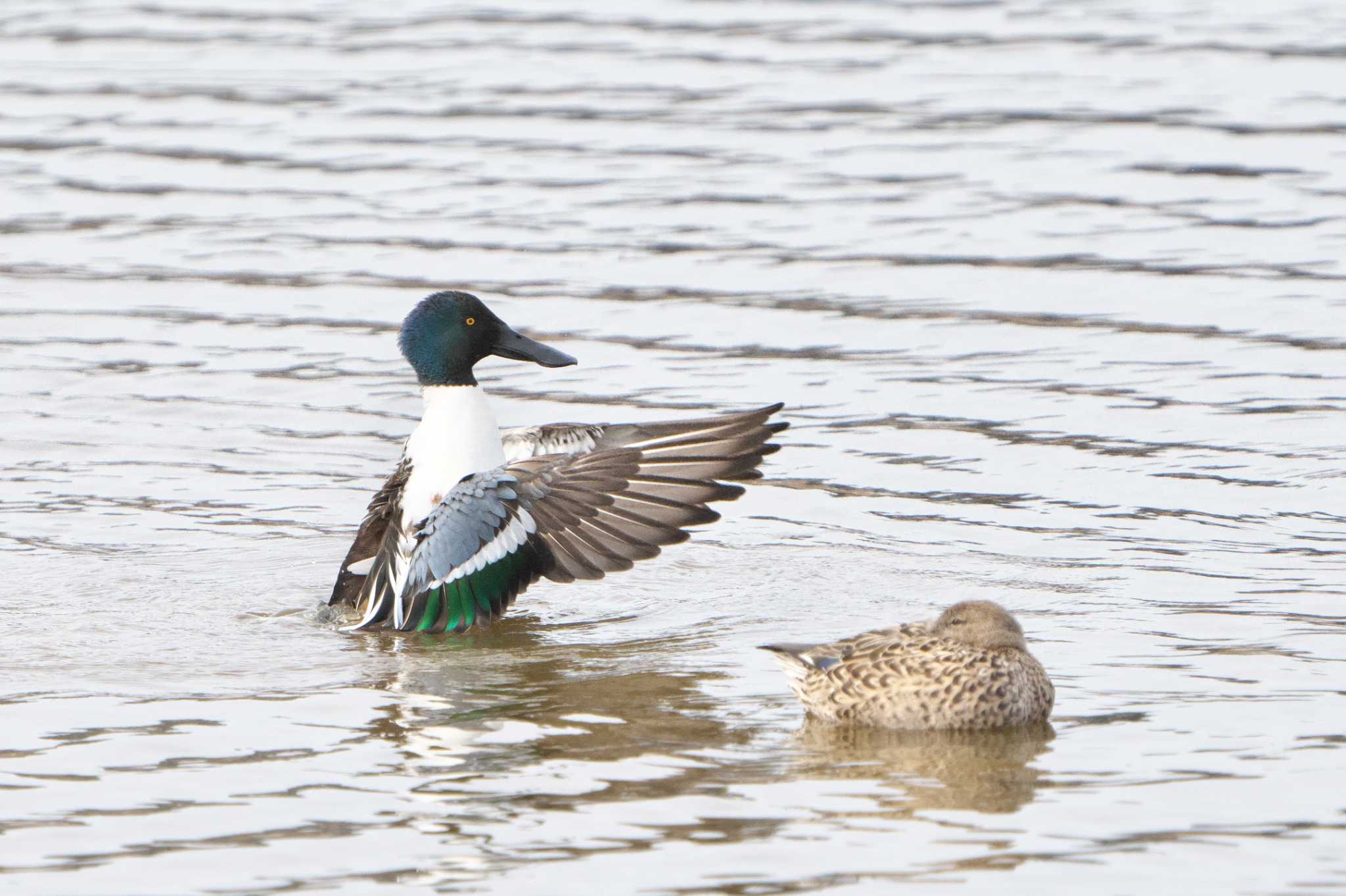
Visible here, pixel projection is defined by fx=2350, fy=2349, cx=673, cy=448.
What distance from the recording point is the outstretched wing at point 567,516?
813 centimetres

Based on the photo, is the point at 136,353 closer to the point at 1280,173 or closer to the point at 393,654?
the point at 393,654

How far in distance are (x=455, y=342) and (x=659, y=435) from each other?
1347mm

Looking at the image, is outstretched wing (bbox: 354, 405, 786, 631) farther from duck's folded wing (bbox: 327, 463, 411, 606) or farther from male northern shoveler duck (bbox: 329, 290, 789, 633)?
duck's folded wing (bbox: 327, 463, 411, 606)

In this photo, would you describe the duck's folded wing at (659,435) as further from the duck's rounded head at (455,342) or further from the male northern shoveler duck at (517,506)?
the duck's rounded head at (455,342)

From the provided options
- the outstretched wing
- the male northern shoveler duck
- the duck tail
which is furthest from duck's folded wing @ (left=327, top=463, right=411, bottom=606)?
the duck tail

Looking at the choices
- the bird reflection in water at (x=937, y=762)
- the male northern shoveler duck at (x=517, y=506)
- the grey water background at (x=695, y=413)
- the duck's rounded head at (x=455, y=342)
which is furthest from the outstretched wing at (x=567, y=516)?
the bird reflection in water at (x=937, y=762)

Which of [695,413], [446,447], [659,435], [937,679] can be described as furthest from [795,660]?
[695,413]

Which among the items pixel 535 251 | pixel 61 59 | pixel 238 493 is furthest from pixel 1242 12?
pixel 238 493

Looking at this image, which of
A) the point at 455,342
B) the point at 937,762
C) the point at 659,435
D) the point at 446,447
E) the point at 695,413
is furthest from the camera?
the point at 695,413

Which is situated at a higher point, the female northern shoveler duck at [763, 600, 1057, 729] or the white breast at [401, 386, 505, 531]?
the white breast at [401, 386, 505, 531]

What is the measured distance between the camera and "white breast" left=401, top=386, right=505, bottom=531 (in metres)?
8.88

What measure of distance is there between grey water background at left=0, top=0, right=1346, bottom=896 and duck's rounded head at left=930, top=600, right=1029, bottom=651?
33 cm

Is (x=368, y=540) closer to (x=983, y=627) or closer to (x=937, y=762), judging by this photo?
(x=983, y=627)

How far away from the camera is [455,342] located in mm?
9297
